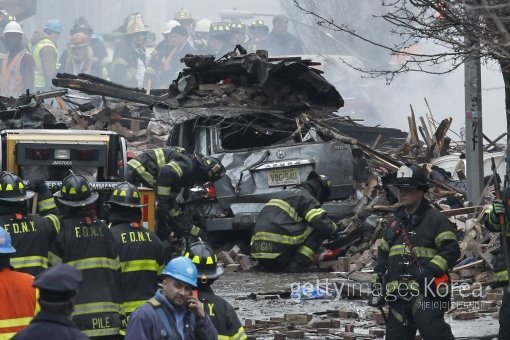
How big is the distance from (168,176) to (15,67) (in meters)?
23.0

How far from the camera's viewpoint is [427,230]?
937 centimetres

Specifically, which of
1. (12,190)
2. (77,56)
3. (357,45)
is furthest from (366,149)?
(357,45)

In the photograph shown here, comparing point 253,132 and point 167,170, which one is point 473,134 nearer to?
point 253,132

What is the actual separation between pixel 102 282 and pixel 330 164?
7.05 metres

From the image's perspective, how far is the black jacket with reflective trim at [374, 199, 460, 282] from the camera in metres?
9.26

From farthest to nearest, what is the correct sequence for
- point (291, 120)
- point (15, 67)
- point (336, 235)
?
point (15, 67) < point (291, 120) < point (336, 235)

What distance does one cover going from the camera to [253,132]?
16.9m

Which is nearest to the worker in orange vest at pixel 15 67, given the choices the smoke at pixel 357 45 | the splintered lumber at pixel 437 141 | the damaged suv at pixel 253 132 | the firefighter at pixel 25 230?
the smoke at pixel 357 45

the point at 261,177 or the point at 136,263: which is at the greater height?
the point at 261,177

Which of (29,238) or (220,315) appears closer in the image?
(220,315)

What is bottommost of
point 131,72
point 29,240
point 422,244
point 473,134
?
point 422,244

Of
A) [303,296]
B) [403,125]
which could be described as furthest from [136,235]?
[403,125]

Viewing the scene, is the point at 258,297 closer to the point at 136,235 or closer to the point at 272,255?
the point at 272,255

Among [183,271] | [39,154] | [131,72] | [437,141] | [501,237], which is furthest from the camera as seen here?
[131,72]
